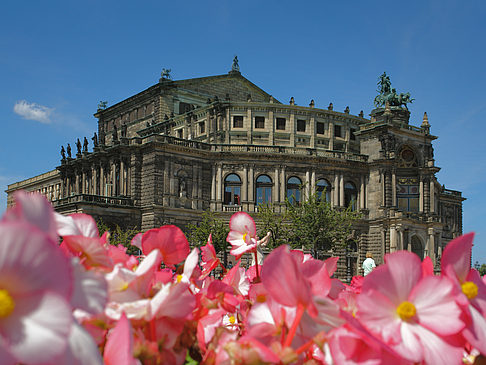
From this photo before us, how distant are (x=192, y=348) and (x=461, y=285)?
905 millimetres

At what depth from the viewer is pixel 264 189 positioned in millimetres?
49875

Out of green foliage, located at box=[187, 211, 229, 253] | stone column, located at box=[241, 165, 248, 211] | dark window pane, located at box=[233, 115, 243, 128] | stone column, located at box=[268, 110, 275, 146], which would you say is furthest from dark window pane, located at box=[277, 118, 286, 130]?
green foliage, located at box=[187, 211, 229, 253]

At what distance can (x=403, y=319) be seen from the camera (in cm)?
152

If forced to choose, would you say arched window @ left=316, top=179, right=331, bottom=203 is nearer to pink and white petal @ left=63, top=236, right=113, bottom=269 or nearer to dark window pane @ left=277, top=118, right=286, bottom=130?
dark window pane @ left=277, top=118, right=286, bottom=130

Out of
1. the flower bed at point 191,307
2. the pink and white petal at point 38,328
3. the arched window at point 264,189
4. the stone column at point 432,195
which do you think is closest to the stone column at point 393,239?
the stone column at point 432,195

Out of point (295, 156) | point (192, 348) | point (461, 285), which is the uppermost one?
point (295, 156)

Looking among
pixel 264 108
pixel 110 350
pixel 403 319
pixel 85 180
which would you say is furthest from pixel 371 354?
pixel 85 180

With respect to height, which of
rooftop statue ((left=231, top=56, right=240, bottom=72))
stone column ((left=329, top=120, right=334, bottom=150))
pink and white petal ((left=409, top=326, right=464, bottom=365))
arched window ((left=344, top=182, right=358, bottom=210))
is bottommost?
pink and white petal ((left=409, top=326, right=464, bottom=365))

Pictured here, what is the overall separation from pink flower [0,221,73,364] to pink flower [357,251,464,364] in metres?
0.79

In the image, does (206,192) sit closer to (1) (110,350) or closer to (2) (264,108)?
(2) (264,108)

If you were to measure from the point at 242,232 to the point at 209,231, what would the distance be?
41.3 meters

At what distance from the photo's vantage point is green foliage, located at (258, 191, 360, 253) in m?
43.6

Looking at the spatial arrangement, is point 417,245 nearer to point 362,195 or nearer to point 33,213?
Answer: point 362,195

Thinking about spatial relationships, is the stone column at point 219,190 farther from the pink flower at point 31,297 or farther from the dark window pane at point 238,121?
the pink flower at point 31,297
